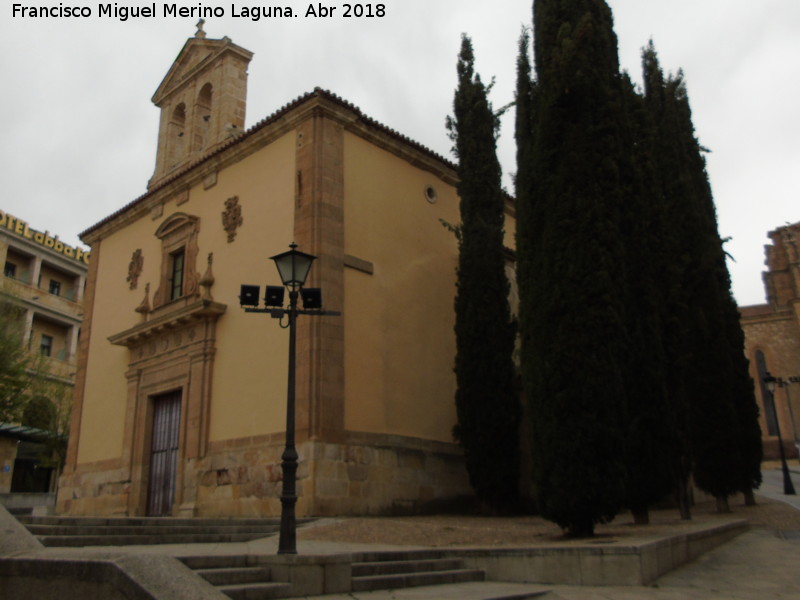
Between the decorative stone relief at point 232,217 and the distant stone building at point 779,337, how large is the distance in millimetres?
29046

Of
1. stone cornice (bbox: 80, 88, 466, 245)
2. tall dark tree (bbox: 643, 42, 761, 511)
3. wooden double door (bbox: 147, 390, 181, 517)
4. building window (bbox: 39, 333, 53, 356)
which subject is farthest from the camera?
building window (bbox: 39, 333, 53, 356)

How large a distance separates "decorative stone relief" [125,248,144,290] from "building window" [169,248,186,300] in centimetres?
120

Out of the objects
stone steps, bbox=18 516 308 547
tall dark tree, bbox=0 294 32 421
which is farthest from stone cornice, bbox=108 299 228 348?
tall dark tree, bbox=0 294 32 421

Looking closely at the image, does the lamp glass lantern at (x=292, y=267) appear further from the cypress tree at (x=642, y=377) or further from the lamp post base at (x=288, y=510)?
the cypress tree at (x=642, y=377)

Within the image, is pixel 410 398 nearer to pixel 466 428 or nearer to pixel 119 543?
pixel 466 428

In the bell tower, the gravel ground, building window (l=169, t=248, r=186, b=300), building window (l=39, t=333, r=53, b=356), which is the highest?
the bell tower

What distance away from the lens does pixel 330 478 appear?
1166 cm

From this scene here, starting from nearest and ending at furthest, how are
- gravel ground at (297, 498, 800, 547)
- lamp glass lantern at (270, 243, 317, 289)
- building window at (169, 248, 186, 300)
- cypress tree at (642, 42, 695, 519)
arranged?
1. lamp glass lantern at (270, 243, 317, 289)
2. gravel ground at (297, 498, 800, 547)
3. cypress tree at (642, 42, 695, 519)
4. building window at (169, 248, 186, 300)

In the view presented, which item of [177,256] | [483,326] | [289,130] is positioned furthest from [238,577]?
[177,256]

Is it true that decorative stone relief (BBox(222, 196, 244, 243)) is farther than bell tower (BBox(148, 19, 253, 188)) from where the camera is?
No

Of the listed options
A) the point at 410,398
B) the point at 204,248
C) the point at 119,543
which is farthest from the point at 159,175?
the point at 119,543

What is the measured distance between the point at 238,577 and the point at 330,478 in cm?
573

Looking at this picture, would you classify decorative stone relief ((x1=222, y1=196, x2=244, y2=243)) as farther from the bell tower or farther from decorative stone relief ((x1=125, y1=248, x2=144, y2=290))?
decorative stone relief ((x1=125, y1=248, x2=144, y2=290))

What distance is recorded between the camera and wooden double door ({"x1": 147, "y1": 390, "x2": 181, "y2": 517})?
14.5 meters
